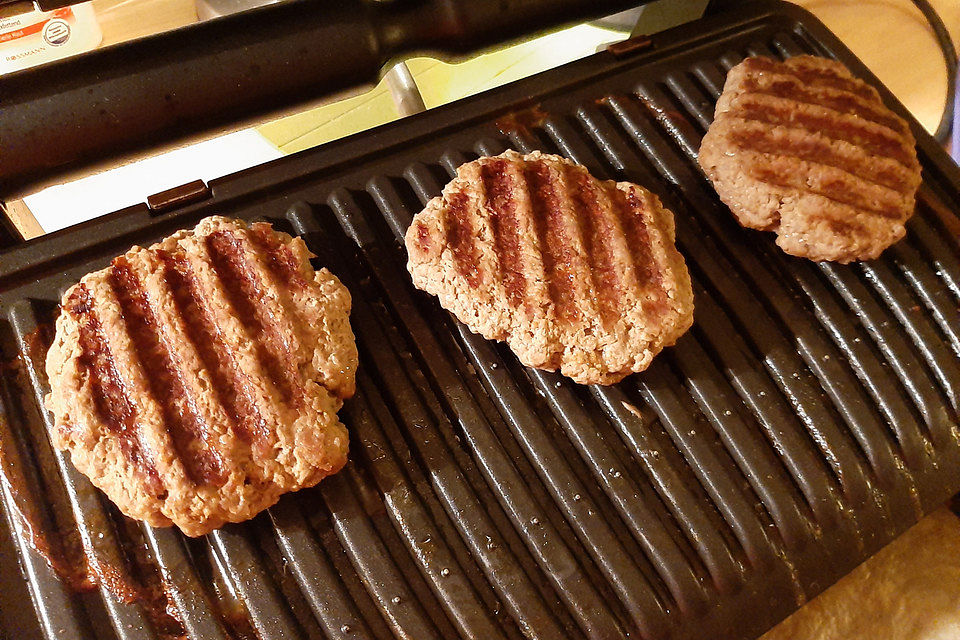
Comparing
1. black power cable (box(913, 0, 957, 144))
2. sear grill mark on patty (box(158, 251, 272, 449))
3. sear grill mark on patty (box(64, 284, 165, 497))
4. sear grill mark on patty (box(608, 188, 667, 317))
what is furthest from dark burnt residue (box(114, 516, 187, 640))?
black power cable (box(913, 0, 957, 144))

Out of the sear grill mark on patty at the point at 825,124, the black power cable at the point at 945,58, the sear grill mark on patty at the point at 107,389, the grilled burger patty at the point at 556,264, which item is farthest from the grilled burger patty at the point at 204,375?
the black power cable at the point at 945,58

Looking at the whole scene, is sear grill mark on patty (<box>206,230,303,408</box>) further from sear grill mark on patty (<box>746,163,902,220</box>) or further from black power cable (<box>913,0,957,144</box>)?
black power cable (<box>913,0,957,144</box>)

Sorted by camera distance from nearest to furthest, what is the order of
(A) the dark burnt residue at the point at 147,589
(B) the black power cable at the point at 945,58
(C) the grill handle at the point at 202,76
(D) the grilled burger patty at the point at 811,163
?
(A) the dark burnt residue at the point at 147,589, (C) the grill handle at the point at 202,76, (D) the grilled burger patty at the point at 811,163, (B) the black power cable at the point at 945,58

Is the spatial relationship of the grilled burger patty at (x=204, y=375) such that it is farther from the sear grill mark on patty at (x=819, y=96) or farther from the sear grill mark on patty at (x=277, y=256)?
the sear grill mark on patty at (x=819, y=96)

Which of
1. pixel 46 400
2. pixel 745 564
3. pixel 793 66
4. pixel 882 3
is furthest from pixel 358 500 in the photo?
pixel 882 3

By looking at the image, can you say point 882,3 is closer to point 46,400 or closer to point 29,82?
point 29,82

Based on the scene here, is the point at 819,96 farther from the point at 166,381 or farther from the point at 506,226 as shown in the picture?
the point at 166,381
